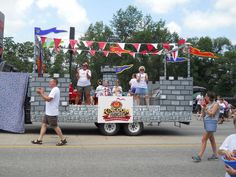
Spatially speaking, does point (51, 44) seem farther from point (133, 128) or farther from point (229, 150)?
point (229, 150)

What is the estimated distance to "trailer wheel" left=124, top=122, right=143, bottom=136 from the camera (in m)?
12.4

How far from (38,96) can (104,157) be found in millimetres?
4397

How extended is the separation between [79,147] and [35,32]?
4780 millimetres

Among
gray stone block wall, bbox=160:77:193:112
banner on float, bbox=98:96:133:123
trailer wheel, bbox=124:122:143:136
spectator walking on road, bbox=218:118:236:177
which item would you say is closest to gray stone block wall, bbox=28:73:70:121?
banner on float, bbox=98:96:133:123

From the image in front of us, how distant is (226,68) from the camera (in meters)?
69.4

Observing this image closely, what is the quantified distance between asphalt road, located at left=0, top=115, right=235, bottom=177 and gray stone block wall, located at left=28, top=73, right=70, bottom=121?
75 cm

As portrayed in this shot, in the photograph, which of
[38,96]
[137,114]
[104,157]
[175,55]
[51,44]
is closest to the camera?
[104,157]

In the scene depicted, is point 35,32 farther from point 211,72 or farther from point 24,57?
point 211,72

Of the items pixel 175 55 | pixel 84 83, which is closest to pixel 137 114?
pixel 84 83

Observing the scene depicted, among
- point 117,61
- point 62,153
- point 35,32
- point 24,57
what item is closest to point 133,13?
point 117,61

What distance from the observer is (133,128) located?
491 inches

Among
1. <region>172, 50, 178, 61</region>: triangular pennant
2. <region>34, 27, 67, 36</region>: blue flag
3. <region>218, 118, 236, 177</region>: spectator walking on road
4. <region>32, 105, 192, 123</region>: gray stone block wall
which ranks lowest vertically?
<region>218, 118, 236, 177</region>: spectator walking on road

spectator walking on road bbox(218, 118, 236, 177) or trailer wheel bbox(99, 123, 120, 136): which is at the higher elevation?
spectator walking on road bbox(218, 118, 236, 177)

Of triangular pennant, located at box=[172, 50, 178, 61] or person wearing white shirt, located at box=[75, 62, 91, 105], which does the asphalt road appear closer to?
person wearing white shirt, located at box=[75, 62, 91, 105]
